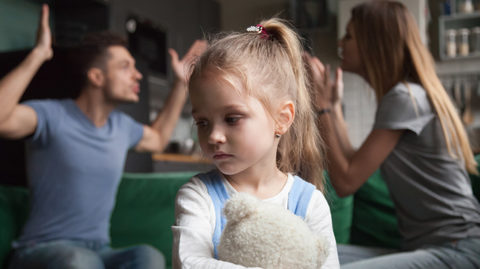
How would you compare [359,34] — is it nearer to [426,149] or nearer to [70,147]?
[426,149]

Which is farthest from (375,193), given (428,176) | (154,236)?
(154,236)

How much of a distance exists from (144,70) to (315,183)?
2.12 m

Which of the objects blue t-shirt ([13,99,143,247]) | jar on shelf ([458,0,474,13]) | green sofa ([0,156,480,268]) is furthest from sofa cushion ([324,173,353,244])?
jar on shelf ([458,0,474,13])

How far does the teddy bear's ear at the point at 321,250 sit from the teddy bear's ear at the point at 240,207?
82mm

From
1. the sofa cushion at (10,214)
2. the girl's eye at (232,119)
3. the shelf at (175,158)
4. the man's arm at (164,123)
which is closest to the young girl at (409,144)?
the girl's eye at (232,119)

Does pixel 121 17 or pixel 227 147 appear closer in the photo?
pixel 227 147

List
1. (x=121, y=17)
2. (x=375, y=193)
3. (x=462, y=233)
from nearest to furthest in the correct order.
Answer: (x=462, y=233)
(x=375, y=193)
(x=121, y=17)

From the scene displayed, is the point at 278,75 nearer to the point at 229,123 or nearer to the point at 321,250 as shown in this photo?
the point at 229,123

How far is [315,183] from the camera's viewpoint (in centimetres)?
63

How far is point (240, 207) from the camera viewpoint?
474 millimetres

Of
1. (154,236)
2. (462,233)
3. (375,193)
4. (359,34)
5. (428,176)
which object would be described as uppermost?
(359,34)

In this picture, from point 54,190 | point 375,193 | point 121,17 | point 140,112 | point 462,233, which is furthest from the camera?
point 121,17

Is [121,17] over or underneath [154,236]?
over

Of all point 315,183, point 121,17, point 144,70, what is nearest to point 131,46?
point 121,17
